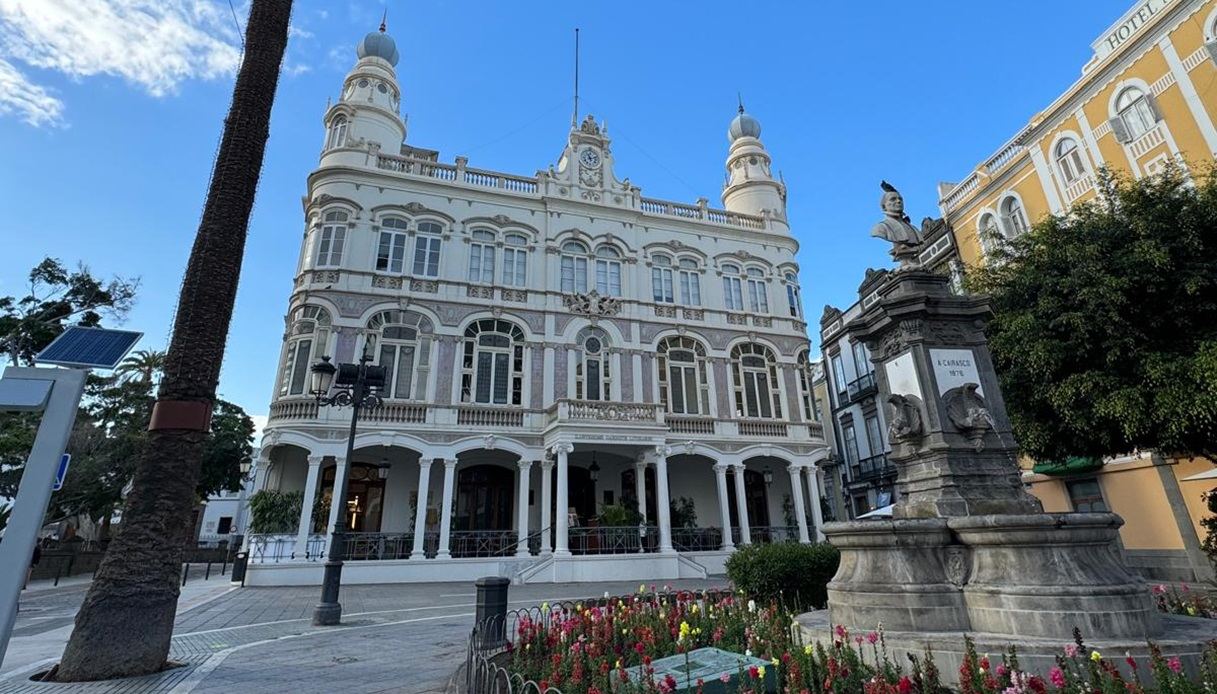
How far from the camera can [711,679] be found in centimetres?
392

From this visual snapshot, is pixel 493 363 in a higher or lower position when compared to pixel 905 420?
higher

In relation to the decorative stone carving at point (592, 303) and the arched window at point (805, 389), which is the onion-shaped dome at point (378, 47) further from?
the arched window at point (805, 389)

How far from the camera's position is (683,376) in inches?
923

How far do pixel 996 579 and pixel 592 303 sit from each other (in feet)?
61.3

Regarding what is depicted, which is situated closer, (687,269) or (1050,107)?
(1050,107)

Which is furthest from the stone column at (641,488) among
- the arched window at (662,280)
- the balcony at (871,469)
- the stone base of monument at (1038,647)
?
the stone base of monument at (1038,647)

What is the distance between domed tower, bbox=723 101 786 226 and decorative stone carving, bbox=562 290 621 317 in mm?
9527

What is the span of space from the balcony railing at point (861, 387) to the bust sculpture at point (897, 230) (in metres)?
20.4

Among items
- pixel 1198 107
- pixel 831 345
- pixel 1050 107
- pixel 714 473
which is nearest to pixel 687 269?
pixel 714 473

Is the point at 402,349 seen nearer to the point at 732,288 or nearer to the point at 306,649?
the point at 306,649

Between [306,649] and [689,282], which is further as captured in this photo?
[689,282]

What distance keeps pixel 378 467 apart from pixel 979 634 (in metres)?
18.8

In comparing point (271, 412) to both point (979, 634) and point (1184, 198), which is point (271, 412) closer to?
point (979, 634)

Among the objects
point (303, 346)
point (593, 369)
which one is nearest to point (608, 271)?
point (593, 369)
